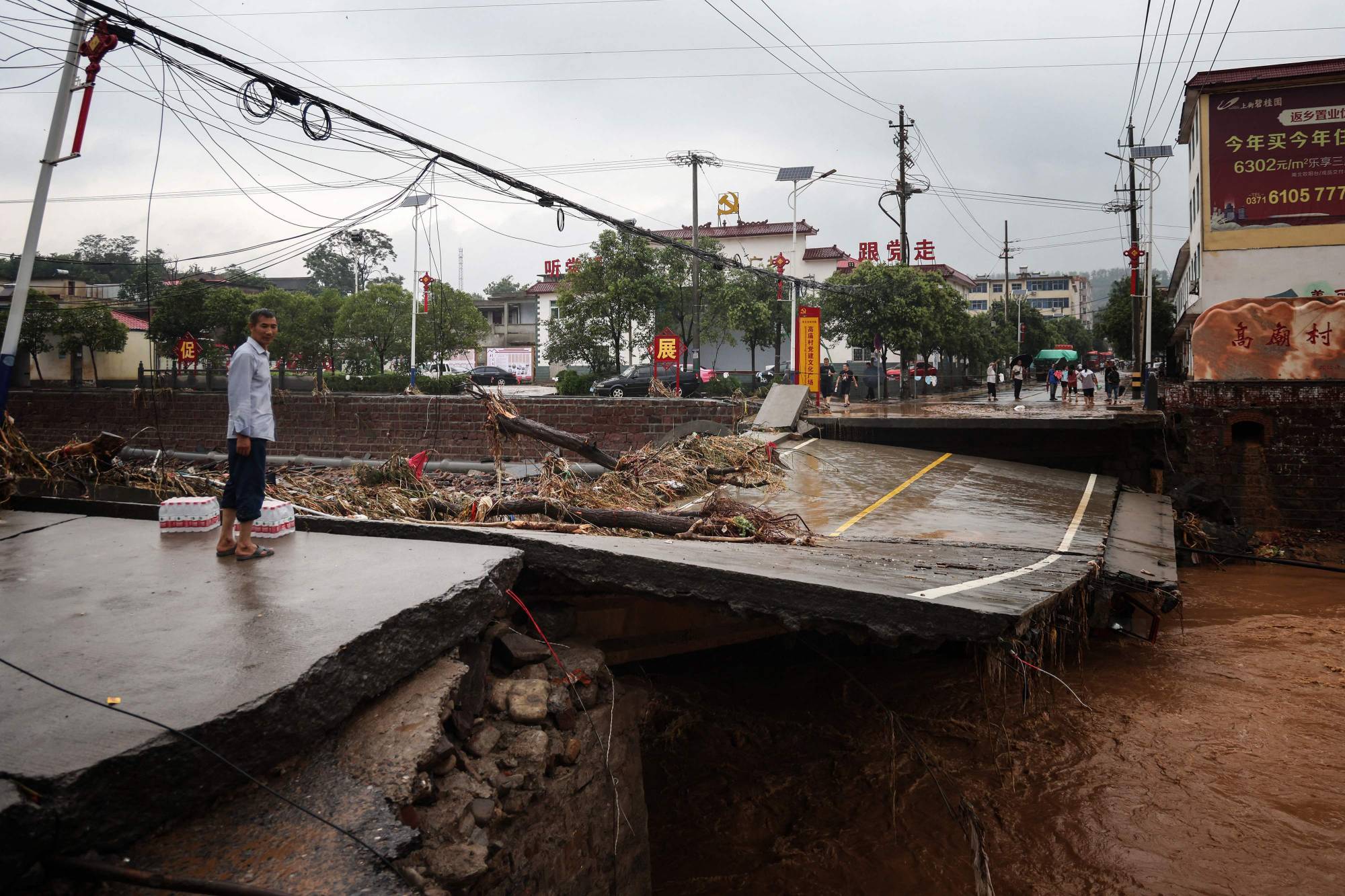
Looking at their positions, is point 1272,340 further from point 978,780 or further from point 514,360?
point 514,360

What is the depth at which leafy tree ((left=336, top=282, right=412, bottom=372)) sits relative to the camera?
3722 centimetres

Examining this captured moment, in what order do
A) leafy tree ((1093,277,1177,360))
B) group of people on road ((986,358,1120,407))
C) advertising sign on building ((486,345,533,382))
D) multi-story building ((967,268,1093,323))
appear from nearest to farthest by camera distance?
group of people on road ((986,358,1120,407)) < leafy tree ((1093,277,1177,360)) < advertising sign on building ((486,345,533,382)) < multi-story building ((967,268,1093,323))

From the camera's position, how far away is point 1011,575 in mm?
5672

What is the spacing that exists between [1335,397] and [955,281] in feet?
185

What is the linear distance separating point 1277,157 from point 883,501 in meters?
19.4

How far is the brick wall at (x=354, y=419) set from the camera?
1767 centimetres

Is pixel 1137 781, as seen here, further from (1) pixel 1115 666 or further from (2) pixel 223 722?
(2) pixel 223 722

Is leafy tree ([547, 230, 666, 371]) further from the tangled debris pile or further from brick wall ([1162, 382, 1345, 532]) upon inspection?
the tangled debris pile

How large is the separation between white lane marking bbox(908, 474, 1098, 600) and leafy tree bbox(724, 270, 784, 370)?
2625 centimetres

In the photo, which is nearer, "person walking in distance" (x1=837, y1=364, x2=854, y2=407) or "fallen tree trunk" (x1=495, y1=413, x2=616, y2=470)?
"fallen tree trunk" (x1=495, y1=413, x2=616, y2=470)

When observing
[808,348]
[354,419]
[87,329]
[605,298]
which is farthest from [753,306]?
[87,329]

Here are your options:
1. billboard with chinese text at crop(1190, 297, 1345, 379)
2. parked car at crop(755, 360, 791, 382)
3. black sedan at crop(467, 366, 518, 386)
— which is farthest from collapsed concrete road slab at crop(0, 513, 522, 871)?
black sedan at crop(467, 366, 518, 386)

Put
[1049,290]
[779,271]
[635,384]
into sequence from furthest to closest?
[1049,290]
[779,271]
[635,384]

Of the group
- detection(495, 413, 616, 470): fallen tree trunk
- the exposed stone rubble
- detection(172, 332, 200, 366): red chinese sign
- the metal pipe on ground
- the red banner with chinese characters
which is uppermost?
the red banner with chinese characters
